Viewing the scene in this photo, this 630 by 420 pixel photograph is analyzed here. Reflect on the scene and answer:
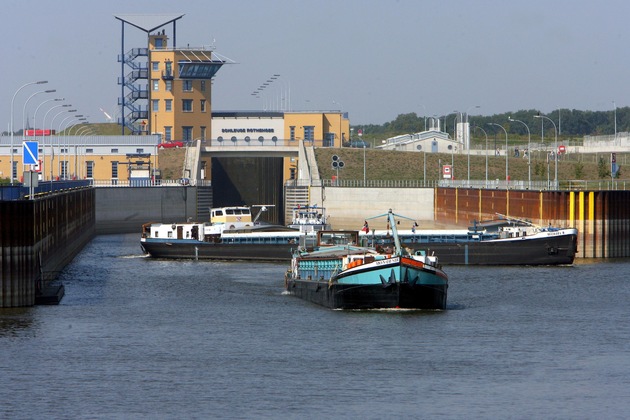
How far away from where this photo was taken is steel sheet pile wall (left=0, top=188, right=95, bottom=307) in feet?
156

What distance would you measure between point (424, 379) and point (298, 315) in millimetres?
14103

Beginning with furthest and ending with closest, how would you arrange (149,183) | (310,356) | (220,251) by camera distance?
(149,183)
(220,251)
(310,356)

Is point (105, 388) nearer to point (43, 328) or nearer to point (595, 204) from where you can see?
point (43, 328)

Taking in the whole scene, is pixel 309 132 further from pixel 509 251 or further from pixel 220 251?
pixel 509 251

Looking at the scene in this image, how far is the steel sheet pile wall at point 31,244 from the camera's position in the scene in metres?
47.5

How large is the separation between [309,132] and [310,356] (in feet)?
346

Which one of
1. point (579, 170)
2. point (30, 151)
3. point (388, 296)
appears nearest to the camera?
point (388, 296)

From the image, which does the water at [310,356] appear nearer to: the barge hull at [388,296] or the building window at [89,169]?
the barge hull at [388,296]

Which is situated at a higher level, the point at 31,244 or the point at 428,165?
the point at 428,165

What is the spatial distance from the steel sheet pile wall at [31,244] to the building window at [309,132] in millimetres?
63047

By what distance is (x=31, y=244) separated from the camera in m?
47.8

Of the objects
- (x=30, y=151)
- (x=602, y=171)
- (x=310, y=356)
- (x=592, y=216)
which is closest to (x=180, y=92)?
(x=602, y=171)

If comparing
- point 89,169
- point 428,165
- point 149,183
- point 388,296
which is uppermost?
point 428,165

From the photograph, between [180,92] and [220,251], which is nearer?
[220,251]
